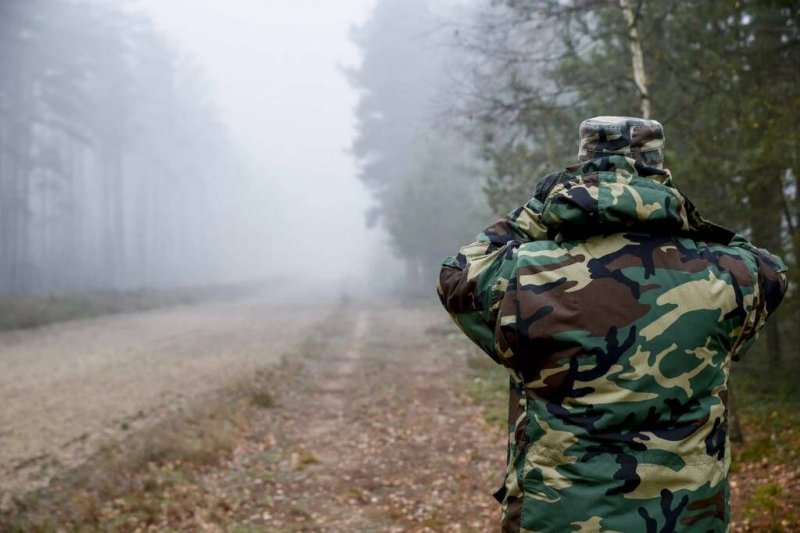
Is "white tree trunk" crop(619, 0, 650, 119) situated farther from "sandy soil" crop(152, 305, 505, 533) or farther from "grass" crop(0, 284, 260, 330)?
"grass" crop(0, 284, 260, 330)

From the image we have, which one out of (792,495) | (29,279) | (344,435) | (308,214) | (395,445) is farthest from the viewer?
(308,214)

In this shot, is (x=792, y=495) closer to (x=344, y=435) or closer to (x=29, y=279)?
(x=344, y=435)

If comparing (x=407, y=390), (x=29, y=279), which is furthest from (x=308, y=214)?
(x=407, y=390)

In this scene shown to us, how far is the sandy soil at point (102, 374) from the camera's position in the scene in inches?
333

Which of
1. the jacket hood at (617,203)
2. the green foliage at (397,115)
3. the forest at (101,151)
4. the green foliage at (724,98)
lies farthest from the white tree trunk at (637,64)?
the forest at (101,151)

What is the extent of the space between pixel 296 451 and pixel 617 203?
6.45m

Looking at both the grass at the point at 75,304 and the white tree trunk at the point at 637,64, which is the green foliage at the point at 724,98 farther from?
the grass at the point at 75,304

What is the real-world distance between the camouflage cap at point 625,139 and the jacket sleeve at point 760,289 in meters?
0.45

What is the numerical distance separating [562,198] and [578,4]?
24.1ft

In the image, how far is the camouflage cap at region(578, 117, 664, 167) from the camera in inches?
94.6

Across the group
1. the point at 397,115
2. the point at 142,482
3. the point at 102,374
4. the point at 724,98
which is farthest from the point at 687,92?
the point at 397,115

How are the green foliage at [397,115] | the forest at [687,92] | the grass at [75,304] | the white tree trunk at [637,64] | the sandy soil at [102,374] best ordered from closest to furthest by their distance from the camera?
the forest at [687,92] → the white tree trunk at [637,64] → the sandy soil at [102,374] → the grass at [75,304] → the green foliage at [397,115]

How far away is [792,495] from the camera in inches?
209

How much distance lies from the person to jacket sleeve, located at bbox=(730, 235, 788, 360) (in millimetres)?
12
